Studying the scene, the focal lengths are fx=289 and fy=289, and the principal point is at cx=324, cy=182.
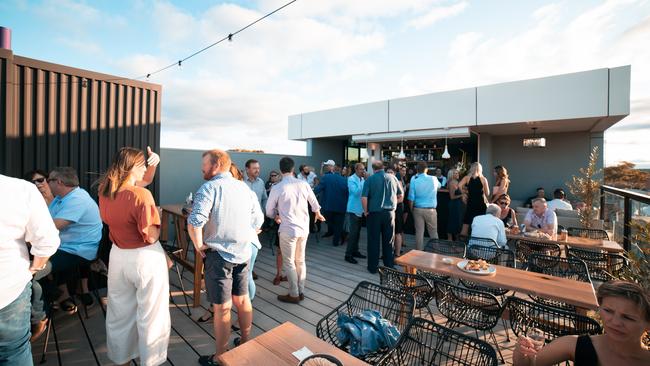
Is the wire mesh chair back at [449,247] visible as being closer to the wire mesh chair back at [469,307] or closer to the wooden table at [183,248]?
the wire mesh chair back at [469,307]

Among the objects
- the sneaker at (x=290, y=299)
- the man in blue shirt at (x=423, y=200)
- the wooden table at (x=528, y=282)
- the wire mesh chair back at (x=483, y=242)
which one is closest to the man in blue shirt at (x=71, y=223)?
the sneaker at (x=290, y=299)

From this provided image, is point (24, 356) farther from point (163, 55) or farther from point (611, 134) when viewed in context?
point (611, 134)

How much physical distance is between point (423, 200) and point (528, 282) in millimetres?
3055

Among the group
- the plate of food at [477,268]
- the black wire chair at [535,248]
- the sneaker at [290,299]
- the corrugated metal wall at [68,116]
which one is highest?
the corrugated metal wall at [68,116]

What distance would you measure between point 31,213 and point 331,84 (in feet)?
23.2

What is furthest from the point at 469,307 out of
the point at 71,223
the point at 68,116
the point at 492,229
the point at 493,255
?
the point at 68,116

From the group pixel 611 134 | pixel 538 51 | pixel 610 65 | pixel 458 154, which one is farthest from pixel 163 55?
pixel 611 134

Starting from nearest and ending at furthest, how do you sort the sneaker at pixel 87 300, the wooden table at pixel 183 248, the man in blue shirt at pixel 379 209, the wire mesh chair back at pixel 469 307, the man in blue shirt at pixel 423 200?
1. the wire mesh chair back at pixel 469 307
2. the sneaker at pixel 87 300
3. the wooden table at pixel 183 248
4. the man in blue shirt at pixel 379 209
5. the man in blue shirt at pixel 423 200

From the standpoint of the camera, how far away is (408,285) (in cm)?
283

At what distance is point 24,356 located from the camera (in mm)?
1565

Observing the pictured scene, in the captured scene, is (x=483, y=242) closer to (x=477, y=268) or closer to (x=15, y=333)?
(x=477, y=268)

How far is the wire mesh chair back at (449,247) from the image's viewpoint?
3.81 meters

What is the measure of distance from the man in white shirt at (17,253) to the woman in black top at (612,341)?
2.65 meters

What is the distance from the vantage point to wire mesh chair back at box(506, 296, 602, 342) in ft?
6.65
